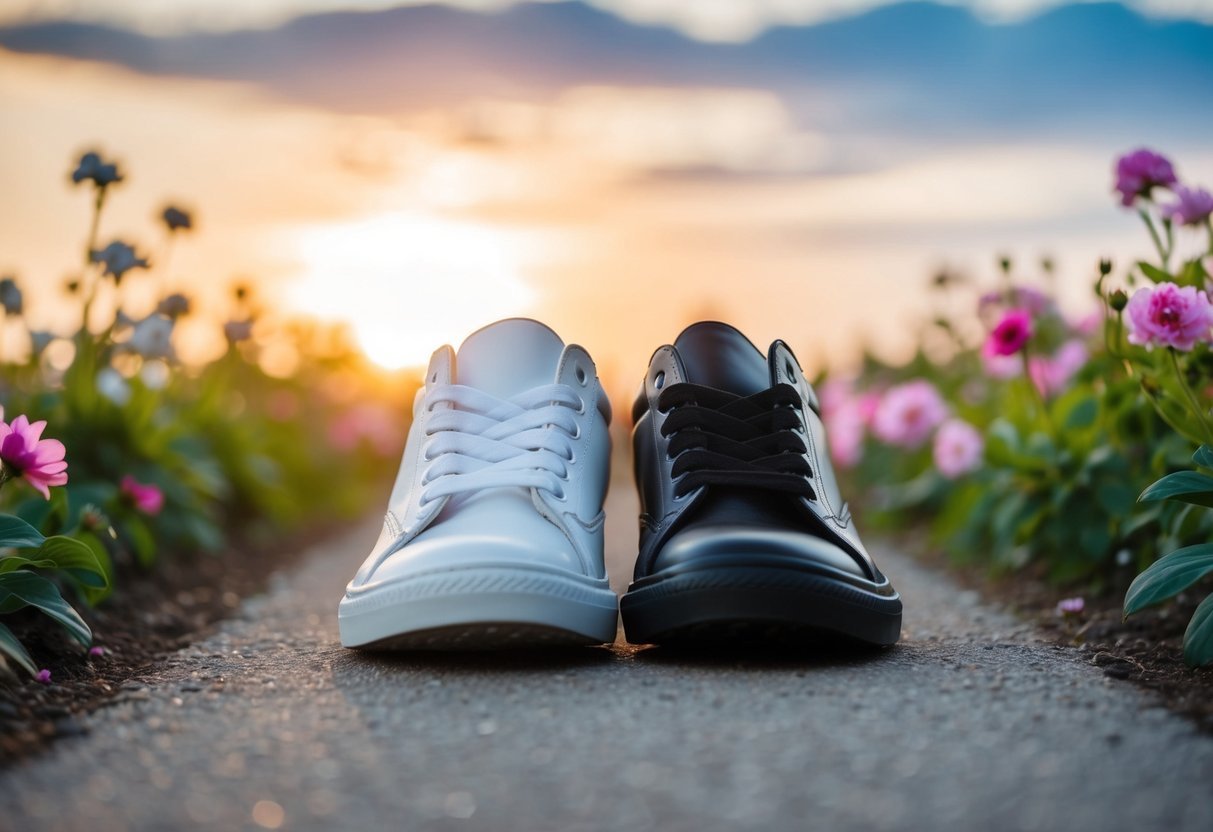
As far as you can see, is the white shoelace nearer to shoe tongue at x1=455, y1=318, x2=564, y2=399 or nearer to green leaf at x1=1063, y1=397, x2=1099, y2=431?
shoe tongue at x1=455, y1=318, x2=564, y2=399

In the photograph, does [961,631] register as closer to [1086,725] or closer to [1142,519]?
[1142,519]

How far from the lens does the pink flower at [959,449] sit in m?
4.23

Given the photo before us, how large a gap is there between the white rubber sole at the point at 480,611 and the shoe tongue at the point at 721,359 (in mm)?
562

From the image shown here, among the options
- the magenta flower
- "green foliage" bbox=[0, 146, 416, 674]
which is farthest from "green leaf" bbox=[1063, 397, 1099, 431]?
"green foliage" bbox=[0, 146, 416, 674]

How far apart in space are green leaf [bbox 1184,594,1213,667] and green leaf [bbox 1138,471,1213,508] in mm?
223

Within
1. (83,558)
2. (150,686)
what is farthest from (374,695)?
(83,558)

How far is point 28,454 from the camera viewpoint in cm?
206

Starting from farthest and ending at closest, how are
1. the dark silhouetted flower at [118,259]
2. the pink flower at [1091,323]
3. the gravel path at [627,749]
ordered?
the pink flower at [1091,323] < the dark silhouetted flower at [118,259] < the gravel path at [627,749]

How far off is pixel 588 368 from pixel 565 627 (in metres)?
0.72

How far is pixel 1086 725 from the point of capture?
1.66 m

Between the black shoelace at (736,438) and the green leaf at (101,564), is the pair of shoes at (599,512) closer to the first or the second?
the black shoelace at (736,438)

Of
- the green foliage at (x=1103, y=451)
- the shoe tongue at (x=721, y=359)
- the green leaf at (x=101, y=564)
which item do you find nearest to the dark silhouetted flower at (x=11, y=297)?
the green leaf at (x=101, y=564)

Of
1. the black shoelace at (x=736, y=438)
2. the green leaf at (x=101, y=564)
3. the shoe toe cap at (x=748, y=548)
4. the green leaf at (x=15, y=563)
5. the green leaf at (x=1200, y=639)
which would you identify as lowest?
the green leaf at (x=101, y=564)

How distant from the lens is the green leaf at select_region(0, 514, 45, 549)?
206 cm
